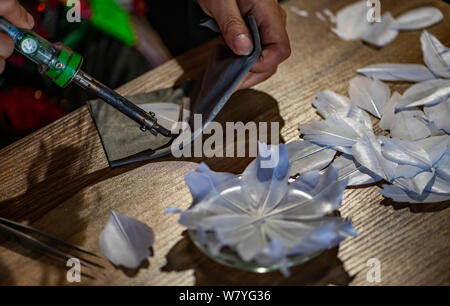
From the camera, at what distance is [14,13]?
606 mm

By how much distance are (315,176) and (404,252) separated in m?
0.13

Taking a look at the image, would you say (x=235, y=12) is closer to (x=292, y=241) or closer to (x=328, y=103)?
(x=328, y=103)

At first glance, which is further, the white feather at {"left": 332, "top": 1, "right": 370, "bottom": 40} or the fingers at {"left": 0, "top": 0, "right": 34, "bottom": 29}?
the white feather at {"left": 332, "top": 1, "right": 370, "bottom": 40}

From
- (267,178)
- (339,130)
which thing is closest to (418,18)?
(339,130)

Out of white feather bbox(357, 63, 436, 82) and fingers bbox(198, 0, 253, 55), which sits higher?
fingers bbox(198, 0, 253, 55)

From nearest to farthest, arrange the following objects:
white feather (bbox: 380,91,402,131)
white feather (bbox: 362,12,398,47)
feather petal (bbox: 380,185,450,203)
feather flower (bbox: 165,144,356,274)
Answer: feather flower (bbox: 165,144,356,274) → feather petal (bbox: 380,185,450,203) → white feather (bbox: 380,91,402,131) → white feather (bbox: 362,12,398,47)

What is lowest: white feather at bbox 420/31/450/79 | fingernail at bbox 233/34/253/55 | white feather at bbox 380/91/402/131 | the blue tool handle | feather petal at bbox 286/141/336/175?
white feather at bbox 420/31/450/79

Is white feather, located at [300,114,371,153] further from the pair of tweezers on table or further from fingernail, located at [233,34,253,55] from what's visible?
the pair of tweezers on table

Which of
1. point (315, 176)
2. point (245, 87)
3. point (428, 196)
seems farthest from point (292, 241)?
point (245, 87)

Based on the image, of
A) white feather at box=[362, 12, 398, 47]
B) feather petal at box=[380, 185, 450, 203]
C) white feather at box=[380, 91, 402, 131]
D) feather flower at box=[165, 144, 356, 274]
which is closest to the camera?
feather flower at box=[165, 144, 356, 274]

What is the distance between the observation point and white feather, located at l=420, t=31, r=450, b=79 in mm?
783

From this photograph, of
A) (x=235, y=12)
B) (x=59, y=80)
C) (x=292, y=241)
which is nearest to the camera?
(x=292, y=241)

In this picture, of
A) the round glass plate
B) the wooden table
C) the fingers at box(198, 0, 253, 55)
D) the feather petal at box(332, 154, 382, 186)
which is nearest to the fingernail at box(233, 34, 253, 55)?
the fingers at box(198, 0, 253, 55)
